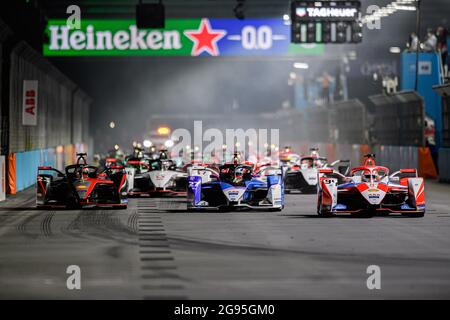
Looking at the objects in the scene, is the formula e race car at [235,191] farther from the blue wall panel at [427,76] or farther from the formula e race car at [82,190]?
the blue wall panel at [427,76]

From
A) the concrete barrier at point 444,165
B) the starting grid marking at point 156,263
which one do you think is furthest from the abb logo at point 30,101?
the starting grid marking at point 156,263

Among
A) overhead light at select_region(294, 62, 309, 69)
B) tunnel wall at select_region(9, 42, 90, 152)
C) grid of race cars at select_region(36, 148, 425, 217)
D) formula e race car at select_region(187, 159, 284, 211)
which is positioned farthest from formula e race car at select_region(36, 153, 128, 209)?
overhead light at select_region(294, 62, 309, 69)

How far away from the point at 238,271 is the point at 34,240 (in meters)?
4.92

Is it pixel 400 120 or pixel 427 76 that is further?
pixel 427 76

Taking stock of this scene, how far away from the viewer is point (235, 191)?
22.0 meters

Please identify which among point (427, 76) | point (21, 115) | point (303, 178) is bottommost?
point (303, 178)

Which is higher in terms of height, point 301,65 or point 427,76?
point 301,65

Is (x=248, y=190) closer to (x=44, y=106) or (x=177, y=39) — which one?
(x=44, y=106)

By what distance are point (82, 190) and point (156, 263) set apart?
9952 mm

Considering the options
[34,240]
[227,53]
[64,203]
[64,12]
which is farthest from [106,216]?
[64,12]

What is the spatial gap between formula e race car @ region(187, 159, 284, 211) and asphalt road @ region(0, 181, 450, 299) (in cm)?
45

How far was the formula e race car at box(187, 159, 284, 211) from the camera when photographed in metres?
22.1

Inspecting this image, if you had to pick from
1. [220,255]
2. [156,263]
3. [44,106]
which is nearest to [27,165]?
[44,106]

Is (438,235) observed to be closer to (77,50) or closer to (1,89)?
(1,89)
